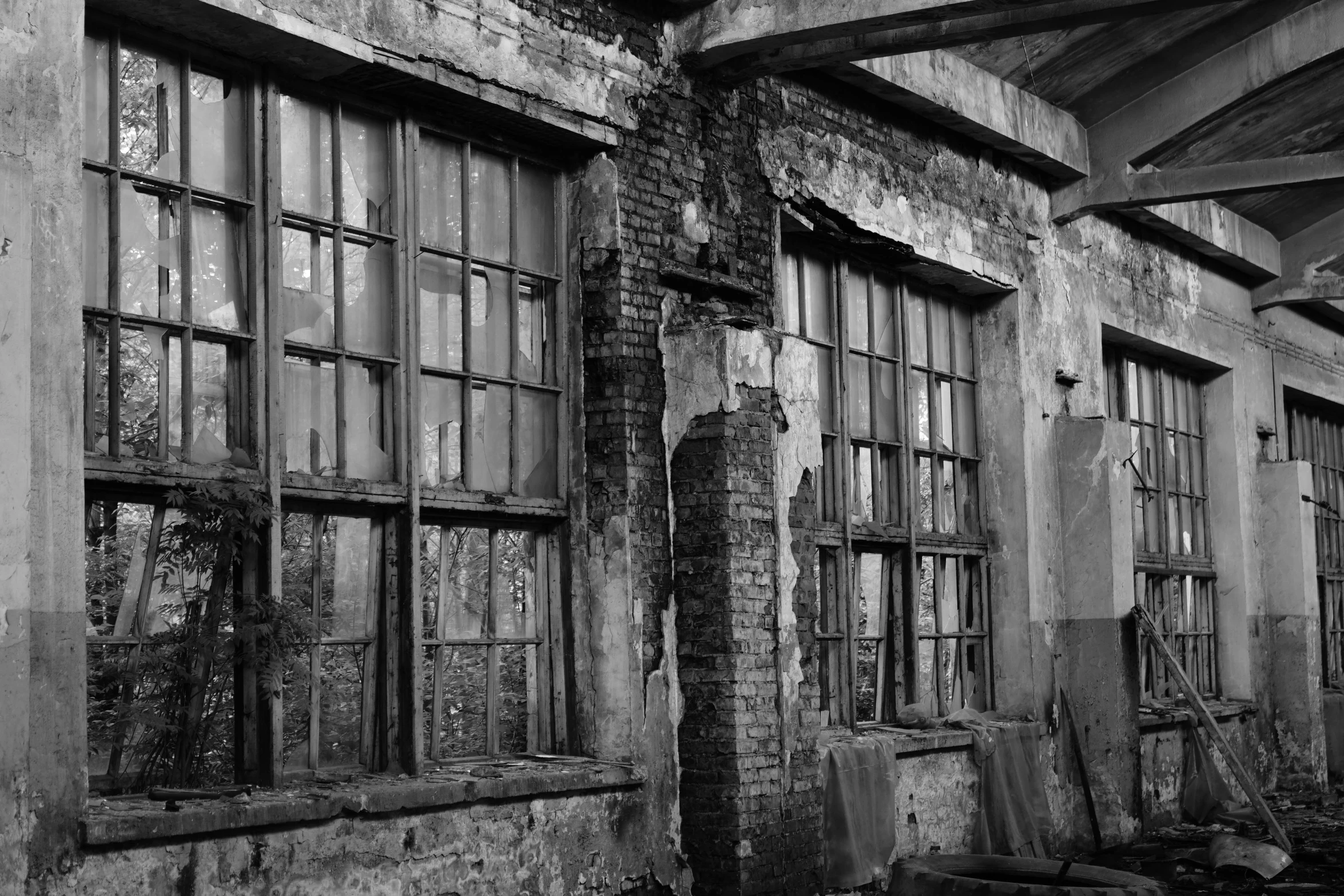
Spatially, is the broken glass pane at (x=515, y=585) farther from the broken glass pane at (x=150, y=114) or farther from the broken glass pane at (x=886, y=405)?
the broken glass pane at (x=886, y=405)

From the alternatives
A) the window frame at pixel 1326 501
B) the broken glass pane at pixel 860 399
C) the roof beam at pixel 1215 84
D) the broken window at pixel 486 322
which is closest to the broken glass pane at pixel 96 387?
the broken window at pixel 486 322

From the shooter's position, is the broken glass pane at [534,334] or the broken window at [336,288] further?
the broken glass pane at [534,334]

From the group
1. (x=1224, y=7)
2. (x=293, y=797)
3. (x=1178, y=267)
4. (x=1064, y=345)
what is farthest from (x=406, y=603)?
(x=1178, y=267)

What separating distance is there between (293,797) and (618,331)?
8.69 ft

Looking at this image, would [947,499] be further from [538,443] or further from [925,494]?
[538,443]

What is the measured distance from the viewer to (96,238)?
5.20 m

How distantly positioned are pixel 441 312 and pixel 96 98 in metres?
1.74

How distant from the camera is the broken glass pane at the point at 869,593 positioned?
356 inches

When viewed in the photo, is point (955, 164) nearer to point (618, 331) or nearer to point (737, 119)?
point (737, 119)

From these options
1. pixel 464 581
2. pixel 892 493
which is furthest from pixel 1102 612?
pixel 464 581

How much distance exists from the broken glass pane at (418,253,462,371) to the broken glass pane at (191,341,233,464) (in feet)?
3.19

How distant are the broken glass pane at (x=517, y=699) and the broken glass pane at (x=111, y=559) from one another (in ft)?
6.13

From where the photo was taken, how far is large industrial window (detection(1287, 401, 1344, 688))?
1520 centimetres

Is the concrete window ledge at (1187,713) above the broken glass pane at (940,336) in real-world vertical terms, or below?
below
